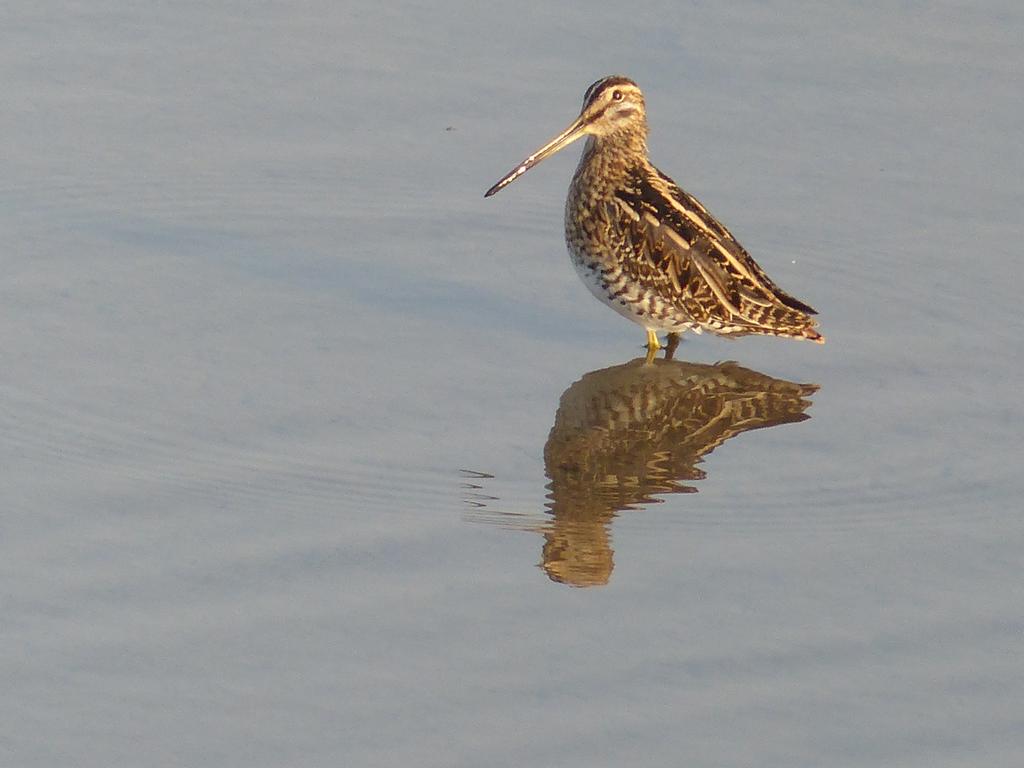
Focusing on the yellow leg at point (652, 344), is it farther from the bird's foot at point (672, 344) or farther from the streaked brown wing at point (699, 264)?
the streaked brown wing at point (699, 264)

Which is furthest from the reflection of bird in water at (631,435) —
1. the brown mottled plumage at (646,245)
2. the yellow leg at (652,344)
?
the brown mottled plumage at (646,245)

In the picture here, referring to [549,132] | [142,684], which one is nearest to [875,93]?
[549,132]

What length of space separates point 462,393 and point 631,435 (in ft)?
2.16

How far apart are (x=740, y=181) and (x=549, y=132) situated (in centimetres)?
99

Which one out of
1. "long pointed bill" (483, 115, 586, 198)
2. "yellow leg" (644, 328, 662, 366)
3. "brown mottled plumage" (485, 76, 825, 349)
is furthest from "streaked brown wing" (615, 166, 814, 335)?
"long pointed bill" (483, 115, 586, 198)

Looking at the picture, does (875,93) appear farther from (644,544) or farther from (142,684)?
(142,684)

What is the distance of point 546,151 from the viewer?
890 centimetres

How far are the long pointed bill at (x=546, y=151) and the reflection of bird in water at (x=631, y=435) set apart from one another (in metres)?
1.20

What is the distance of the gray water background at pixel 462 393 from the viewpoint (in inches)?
214

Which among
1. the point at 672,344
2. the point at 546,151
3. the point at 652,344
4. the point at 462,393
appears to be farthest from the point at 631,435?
the point at 546,151

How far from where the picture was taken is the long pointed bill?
29.1ft

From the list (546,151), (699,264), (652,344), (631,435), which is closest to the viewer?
(631,435)

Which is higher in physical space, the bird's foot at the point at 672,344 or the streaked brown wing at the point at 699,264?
the streaked brown wing at the point at 699,264

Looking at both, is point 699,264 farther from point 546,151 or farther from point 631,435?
point 631,435
